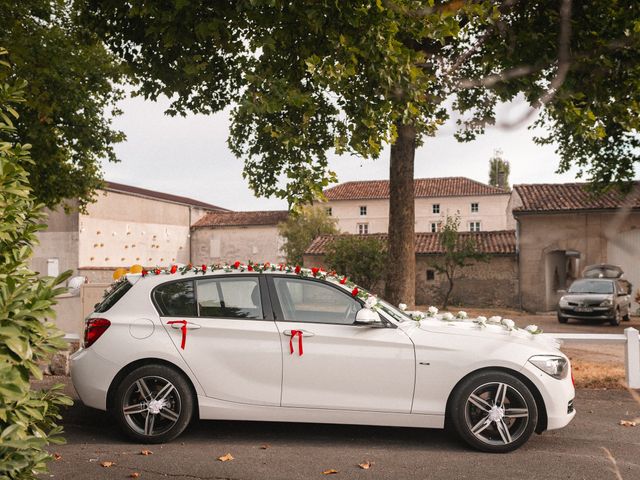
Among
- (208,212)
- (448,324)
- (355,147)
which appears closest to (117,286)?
(448,324)

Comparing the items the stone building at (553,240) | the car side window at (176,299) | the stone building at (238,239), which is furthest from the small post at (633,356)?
the stone building at (238,239)

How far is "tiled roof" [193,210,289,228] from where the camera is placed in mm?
56969

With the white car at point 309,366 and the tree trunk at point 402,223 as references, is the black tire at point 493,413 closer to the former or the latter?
the white car at point 309,366

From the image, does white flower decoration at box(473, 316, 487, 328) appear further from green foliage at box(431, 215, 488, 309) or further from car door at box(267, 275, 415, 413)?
green foliage at box(431, 215, 488, 309)

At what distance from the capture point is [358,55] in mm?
9453

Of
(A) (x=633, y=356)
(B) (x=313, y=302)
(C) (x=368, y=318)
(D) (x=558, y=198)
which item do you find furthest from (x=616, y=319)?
(C) (x=368, y=318)

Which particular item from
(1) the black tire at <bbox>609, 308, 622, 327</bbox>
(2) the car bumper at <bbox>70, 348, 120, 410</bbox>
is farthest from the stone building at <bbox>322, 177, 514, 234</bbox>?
(2) the car bumper at <bbox>70, 348, 120, 410</bbox>

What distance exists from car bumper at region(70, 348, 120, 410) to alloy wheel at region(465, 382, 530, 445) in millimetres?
3299

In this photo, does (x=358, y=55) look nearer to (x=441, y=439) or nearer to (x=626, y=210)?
(x=441, y=439)

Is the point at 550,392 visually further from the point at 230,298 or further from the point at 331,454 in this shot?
the point at 230,298

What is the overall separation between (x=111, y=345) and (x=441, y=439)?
3.27 metres

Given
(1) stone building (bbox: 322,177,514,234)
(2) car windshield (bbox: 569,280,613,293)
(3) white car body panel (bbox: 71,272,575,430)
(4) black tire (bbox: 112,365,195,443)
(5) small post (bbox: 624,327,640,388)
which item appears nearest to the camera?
(3) white car body panel (bbox: 71,272,575,430)

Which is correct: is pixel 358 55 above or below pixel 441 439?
above

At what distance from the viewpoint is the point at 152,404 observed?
18.9 feet
